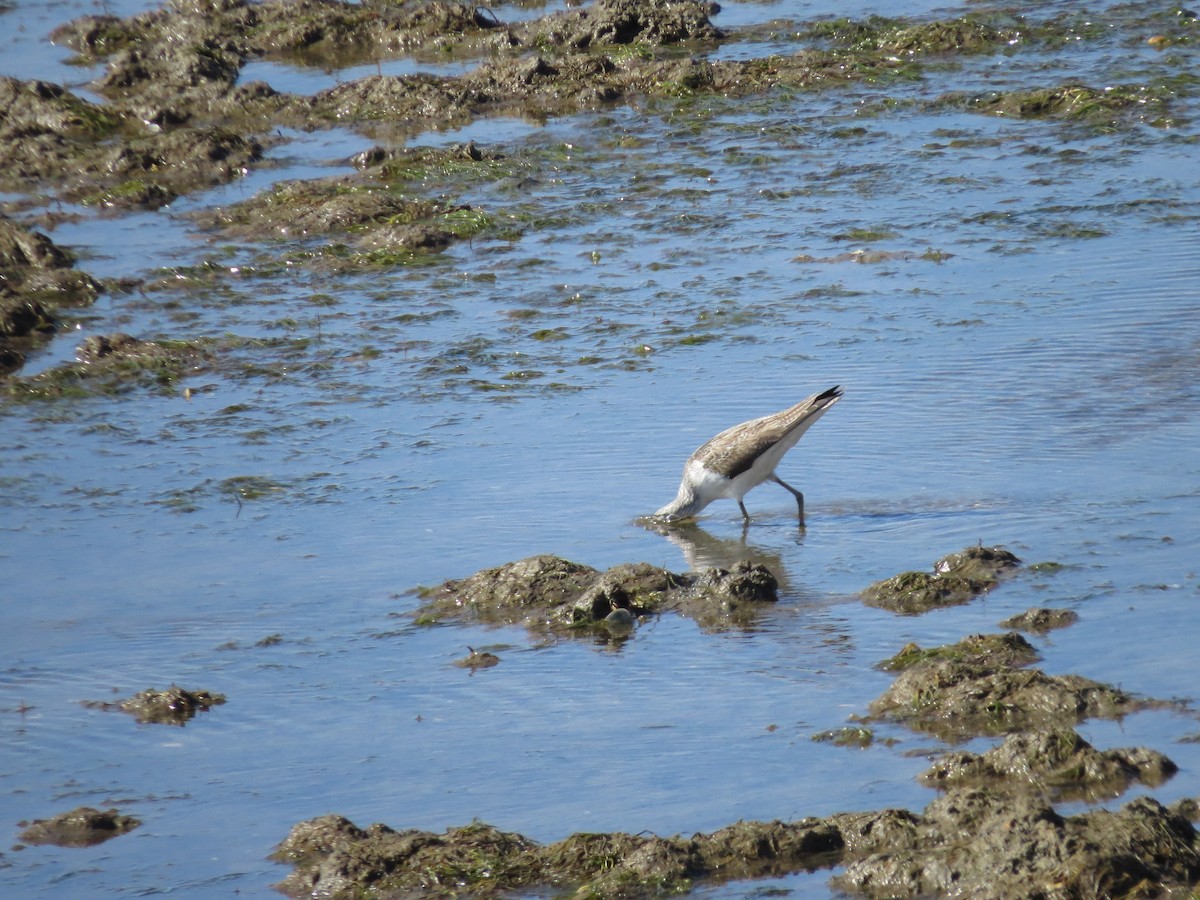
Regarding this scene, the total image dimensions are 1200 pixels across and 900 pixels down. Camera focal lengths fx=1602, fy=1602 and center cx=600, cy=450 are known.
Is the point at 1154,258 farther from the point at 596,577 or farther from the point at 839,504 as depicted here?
the point at 596,577

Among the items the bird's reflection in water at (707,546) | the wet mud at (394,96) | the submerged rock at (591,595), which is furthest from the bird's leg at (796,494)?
the wet mud at (394,96)

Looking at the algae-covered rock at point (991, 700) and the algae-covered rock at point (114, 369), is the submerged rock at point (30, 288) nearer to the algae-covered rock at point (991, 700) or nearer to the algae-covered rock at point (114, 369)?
the algae-covered rock at point (114, 369)

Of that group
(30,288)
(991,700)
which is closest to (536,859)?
(991,700)

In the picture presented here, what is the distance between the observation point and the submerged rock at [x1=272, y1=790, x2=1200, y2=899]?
4.47 metres

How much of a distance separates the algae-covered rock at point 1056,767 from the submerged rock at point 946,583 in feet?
5.86

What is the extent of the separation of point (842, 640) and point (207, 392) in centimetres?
601

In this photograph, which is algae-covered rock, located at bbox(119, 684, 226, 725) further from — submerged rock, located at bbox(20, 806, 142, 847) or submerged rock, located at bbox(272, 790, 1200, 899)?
submerged rock, located at bbox(272, 790, 1200, 899)

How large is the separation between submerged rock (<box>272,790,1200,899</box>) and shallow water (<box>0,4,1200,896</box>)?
174 millimetres

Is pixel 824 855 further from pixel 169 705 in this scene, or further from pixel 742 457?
pixel 742 457

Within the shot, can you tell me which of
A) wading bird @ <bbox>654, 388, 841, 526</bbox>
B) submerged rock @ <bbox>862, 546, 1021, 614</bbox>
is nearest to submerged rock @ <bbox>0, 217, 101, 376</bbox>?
wading bird @ <bbox>654, 388, 841, 526</bbox>

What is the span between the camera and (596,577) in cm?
772

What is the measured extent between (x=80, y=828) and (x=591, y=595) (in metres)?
2.54

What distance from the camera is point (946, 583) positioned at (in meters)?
7.21

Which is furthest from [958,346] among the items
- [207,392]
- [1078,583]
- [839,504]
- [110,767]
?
[110,767]
